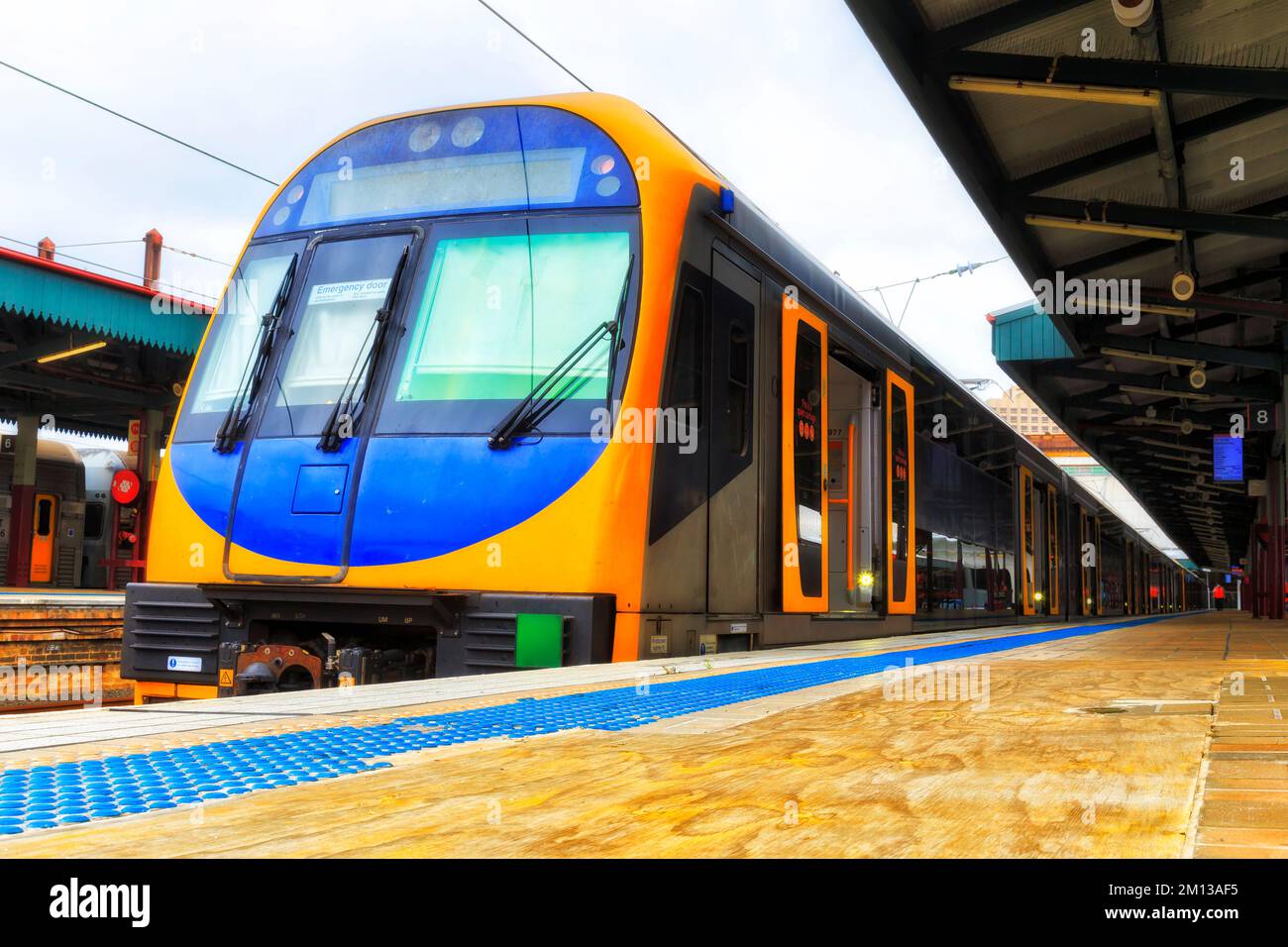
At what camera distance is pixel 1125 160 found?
9.24 m

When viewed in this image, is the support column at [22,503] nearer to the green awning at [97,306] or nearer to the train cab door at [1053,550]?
the green awning at [97,306]

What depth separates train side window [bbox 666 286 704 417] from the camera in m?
5.44

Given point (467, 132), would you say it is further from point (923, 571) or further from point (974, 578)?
point (974, 578)

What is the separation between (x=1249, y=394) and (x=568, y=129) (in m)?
14.0

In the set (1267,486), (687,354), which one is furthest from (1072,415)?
(687,354)

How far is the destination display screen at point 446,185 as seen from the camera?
554cm

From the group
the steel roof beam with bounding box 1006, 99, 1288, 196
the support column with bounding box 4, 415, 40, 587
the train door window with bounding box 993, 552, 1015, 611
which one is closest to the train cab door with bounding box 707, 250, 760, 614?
the steel roof beam with bounding box 1006, 99, 1288, 196

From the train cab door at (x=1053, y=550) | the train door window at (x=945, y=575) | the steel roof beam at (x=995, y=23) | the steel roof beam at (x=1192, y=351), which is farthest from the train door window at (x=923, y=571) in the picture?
the train cab door at (x=1053, y=550)

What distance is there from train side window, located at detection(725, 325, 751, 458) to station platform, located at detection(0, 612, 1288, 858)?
2.98 m

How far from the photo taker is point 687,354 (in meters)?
5.59

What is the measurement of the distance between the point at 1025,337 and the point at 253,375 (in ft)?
44.9

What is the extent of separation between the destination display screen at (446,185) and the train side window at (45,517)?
17.8m

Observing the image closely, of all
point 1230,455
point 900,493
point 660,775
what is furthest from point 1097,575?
point 660,775
